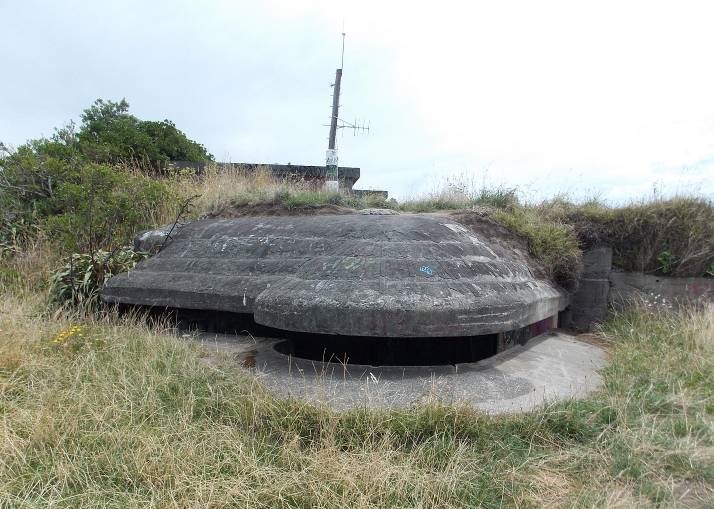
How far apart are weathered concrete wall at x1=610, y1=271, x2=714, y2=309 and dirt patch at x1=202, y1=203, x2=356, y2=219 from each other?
3273 mm

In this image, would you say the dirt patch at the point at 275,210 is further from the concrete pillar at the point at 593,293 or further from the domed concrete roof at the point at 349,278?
the concrete pillar at the point at 593,293

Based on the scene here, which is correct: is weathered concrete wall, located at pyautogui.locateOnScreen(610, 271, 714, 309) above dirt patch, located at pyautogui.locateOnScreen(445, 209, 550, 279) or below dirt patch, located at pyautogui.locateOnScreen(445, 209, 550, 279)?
below

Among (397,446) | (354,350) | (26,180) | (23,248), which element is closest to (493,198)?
(354,350)

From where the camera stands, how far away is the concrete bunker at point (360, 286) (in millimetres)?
3070

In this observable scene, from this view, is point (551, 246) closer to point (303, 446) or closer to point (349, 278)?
point (349, 278)

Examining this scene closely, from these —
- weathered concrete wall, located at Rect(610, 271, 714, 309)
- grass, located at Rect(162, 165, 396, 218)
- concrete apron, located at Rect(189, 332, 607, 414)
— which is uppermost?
grass, located at Rect(162, 165, 396, 218)

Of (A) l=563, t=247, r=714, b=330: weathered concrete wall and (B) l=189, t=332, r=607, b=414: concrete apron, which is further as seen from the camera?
(A) l=563, t=247, r=714, b=330: weathered concrete wall

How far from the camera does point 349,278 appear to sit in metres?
3.35

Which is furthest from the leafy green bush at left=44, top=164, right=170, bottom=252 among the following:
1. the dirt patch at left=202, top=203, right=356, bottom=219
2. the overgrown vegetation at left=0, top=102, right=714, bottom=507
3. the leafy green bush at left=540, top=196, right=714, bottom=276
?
the leafy green bush at left=540, top=196, right=714, bottom=276

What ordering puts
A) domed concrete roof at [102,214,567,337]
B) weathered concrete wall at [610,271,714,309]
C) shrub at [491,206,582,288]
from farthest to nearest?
weathered concrete wall at [610,271,714,309]
shrub at [491,206,582,288]
domed concrete roof at [102,214,567,337]

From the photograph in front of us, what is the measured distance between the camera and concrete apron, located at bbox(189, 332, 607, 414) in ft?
8.91

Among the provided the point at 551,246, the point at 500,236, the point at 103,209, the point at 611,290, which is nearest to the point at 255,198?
the point at 103,209

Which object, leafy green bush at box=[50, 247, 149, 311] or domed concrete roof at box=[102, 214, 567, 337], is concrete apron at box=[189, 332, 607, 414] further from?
leafy green bush at box=[50, 247, 149, 311]

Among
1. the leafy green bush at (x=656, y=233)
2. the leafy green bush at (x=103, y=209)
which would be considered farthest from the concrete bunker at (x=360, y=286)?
the leafy green bush at (x=656, y=233)
